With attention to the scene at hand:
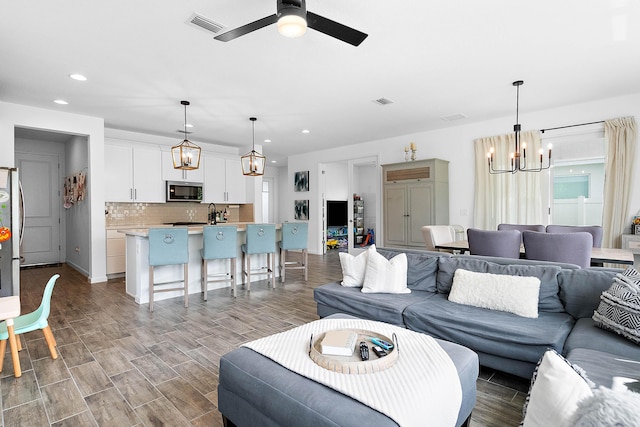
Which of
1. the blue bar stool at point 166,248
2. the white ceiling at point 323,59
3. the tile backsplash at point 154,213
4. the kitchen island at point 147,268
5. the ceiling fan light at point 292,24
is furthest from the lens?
the tile backsplash at point 154,213

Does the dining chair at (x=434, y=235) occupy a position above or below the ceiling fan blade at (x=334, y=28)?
below

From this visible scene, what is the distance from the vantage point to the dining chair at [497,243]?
3.34 metres

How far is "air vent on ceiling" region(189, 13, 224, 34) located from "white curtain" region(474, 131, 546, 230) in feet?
14.9

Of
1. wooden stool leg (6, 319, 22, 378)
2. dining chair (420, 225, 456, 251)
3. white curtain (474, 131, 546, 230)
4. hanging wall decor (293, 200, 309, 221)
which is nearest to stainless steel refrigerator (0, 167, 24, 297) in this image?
wooden stool leg (6, 319, 22, 378)

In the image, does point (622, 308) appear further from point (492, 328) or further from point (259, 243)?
point (259, 243)

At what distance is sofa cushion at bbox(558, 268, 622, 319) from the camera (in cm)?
225

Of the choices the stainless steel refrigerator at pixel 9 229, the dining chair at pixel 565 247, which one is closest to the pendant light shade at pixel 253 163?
the stainless steel refrigerator at pixel 9 229

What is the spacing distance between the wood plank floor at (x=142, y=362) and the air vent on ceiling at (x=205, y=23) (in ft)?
8.77

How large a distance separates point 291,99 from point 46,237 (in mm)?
6189

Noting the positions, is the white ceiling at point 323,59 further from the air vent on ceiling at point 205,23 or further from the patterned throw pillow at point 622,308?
the patterned throw pillow at point 622,308

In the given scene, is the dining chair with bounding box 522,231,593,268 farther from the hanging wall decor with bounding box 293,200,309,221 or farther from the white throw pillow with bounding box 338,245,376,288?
the hanging wall decor with bounding box 293,200,309,221

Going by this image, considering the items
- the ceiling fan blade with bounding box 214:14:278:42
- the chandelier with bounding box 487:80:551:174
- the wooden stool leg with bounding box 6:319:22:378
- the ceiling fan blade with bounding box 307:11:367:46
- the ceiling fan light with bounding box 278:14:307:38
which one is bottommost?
the wooden stool leg with bounding box 6:319:22:378

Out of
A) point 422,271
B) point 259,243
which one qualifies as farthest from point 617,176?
point 259,243

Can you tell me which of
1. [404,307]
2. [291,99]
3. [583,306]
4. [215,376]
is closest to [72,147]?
[291,99]
